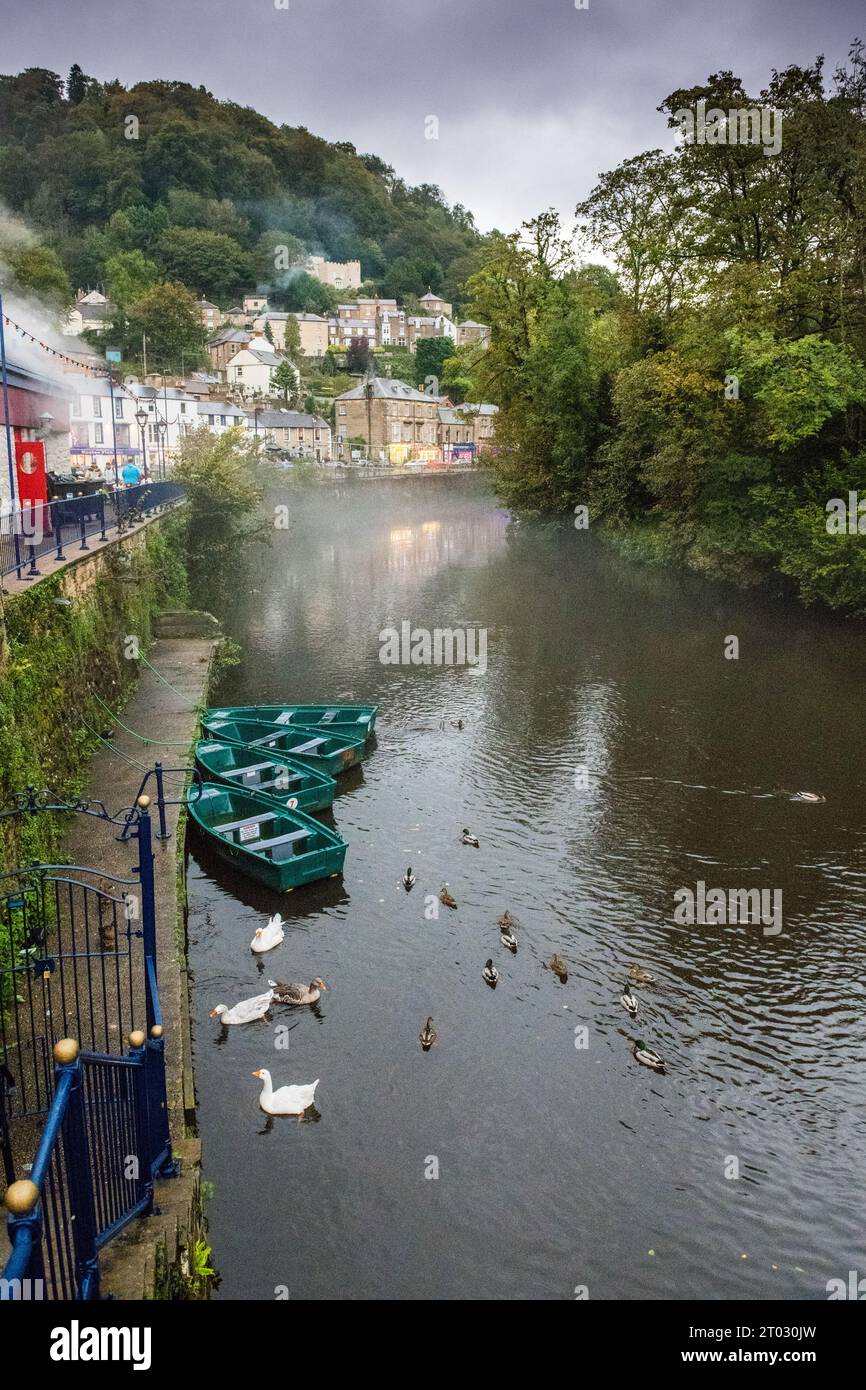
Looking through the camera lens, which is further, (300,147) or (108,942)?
(300,147)

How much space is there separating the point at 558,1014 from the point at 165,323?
82788 millimetres

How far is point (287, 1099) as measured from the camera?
33.3ft

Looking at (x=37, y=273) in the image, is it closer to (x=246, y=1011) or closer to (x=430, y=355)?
(x=246, y=1011)

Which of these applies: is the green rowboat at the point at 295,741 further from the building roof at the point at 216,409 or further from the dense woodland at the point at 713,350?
the building roof at the point at 216,409

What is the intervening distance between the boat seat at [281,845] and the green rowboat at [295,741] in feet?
11.4

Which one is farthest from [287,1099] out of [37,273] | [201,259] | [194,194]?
[194,194]

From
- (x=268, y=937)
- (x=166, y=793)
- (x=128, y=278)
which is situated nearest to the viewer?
(x=268, y=937)

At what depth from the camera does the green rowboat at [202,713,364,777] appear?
19.1m
